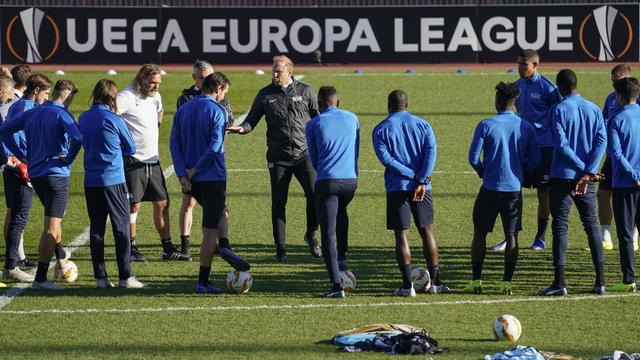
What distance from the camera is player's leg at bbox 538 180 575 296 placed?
10445 mm

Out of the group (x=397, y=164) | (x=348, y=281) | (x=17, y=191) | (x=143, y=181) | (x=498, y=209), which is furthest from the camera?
(x=143, y=181)

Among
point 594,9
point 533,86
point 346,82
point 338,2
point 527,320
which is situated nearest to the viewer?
point 527,320

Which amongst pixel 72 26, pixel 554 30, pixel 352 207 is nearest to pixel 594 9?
pixel 554 30

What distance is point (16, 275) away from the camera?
446 inches

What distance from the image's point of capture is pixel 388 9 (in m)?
31.8

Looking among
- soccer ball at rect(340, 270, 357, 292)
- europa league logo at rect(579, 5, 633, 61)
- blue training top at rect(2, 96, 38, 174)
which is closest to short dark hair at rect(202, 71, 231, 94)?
blue training top at rect(2, 96, 38, 174)

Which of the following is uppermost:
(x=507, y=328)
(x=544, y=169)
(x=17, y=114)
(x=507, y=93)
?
(x=507, y=93)

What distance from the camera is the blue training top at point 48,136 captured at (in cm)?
1057

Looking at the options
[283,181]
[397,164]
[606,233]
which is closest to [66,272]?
[283,181]

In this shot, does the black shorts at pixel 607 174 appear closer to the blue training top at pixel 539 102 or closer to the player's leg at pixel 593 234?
the blue training top at pixel 539 102

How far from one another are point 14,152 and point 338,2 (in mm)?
26474

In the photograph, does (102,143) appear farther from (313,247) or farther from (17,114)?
(313,247)

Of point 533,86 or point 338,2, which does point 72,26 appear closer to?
point 338,2

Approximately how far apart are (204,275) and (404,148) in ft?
7.17
